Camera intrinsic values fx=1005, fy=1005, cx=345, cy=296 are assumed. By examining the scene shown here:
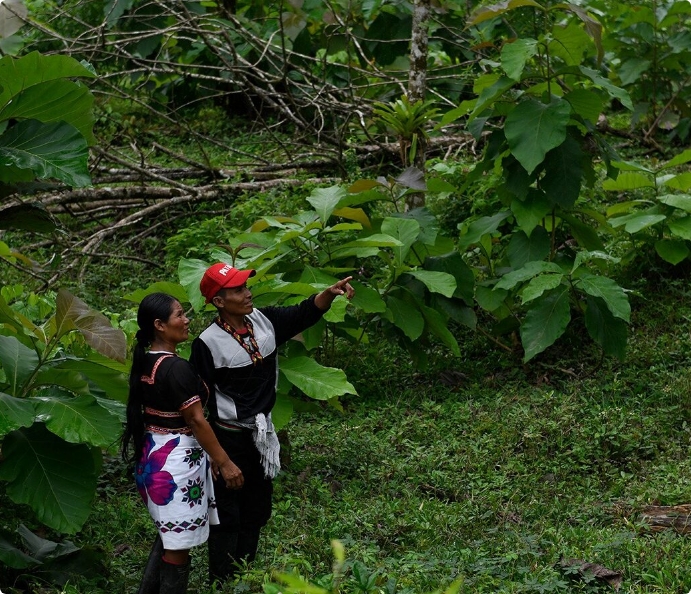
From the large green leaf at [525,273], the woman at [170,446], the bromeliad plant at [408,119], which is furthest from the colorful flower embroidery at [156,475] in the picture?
the bromeliad plant at [408,119]

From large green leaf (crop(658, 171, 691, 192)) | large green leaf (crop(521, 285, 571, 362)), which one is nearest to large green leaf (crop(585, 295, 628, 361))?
large green leaf (crop(521, 285, 571, 362))

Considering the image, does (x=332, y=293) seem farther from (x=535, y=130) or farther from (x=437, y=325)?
(x=535, y=130)

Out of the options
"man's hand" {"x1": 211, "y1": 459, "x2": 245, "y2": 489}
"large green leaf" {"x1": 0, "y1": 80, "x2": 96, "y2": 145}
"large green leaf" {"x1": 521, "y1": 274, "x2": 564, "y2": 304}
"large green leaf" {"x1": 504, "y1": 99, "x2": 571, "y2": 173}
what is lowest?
"large green leaf" {"x1": 521, "y1": 274, "x2": 564, "y2": 304}

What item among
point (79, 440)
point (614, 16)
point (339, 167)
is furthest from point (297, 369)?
point (614, 16)

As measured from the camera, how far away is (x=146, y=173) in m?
7.85

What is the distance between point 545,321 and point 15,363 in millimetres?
2832

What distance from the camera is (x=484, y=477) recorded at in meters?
4.81

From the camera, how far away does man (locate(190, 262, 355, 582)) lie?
3885mm

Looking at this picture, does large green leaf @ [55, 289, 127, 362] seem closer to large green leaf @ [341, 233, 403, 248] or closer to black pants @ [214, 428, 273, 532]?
black pants @ [214, 428, 273, 532]

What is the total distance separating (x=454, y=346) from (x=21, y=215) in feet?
8.16

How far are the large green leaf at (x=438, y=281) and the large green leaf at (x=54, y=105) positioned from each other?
201 cm

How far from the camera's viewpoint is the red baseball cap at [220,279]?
388 centimetres

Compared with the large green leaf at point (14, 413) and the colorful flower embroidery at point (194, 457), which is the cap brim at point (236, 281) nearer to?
the colorful flower embroidery at point (194, 457)

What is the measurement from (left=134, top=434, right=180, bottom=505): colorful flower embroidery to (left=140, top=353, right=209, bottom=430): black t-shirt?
0.07 m
